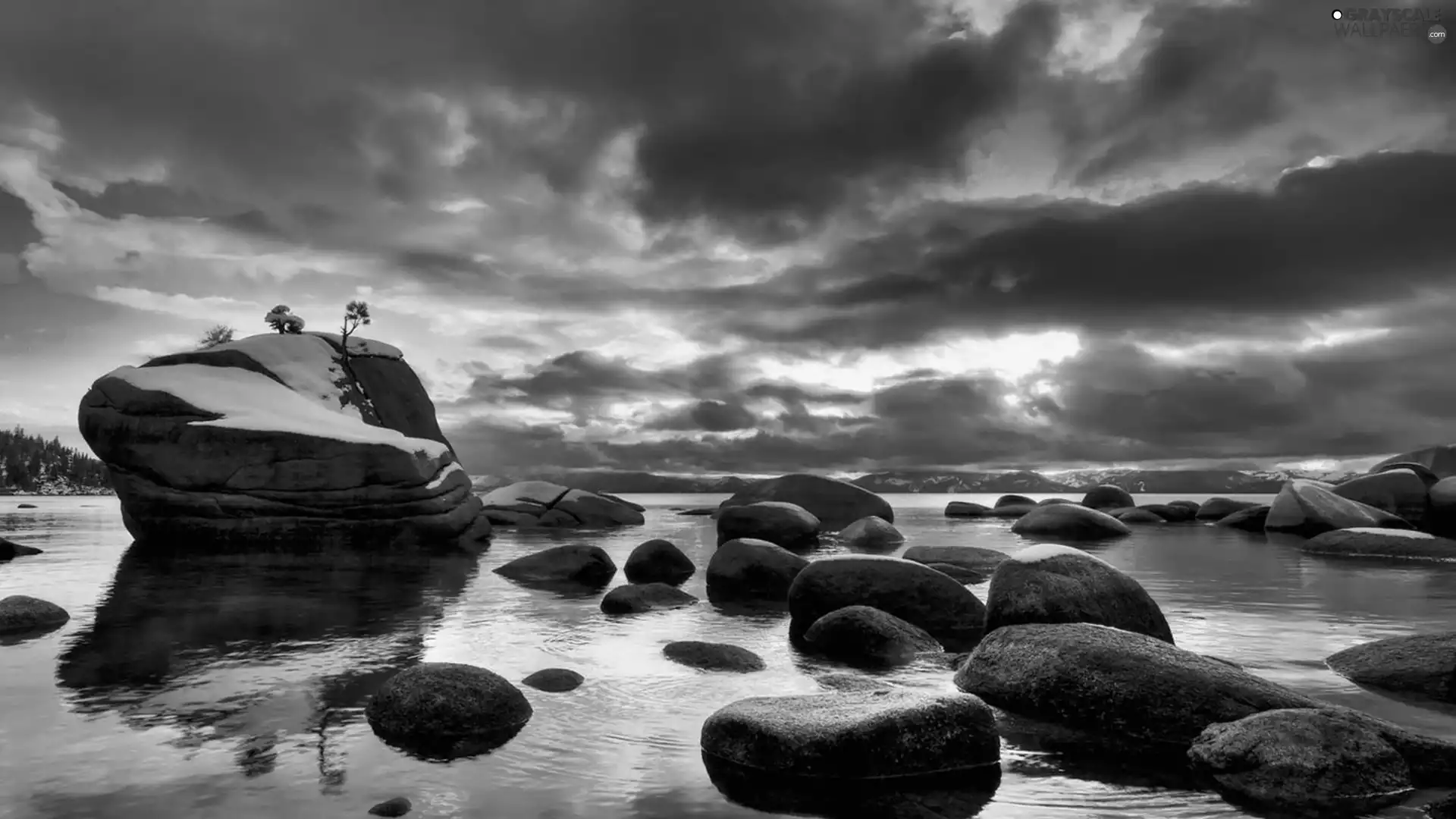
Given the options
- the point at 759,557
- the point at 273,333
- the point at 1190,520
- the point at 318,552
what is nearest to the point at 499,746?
the point at 759,557

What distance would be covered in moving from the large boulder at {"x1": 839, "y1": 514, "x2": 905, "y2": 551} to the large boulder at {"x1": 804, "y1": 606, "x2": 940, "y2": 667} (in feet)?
58.4

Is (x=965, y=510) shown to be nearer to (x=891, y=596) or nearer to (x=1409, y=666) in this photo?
(x=891, y=596)

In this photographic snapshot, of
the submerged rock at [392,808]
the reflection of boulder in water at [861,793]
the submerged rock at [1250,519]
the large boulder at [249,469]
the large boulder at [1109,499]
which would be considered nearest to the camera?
the submerged rock at [392,808]

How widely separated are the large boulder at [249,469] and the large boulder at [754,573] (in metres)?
12.1

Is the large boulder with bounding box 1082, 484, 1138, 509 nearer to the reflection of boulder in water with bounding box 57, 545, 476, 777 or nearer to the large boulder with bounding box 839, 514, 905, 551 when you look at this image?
the large boulder with bounding box 839, 514, 905, 551

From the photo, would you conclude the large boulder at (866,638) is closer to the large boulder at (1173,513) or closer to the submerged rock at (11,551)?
the submerged rock at (11,551)

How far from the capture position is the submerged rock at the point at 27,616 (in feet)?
36.7

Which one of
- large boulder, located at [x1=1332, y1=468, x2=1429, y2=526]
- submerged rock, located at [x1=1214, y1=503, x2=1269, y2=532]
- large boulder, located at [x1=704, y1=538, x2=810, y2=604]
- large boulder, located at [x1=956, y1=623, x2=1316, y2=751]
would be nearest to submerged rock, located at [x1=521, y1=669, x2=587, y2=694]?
large boulder, located at [x1=956, y1=623, x2=1316, y2=751]

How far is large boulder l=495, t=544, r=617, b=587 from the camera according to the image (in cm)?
1794

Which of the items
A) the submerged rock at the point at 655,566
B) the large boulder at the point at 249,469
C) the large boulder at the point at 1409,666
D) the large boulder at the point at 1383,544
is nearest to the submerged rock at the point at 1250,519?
the large boulder at the point at 1383,544

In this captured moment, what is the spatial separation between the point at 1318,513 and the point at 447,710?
34.8 m

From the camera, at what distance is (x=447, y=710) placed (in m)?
6.92

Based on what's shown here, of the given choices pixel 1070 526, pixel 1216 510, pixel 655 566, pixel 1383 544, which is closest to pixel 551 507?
pixel 1070 526

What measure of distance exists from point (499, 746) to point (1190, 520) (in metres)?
51.8
